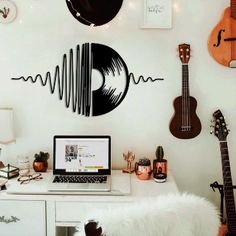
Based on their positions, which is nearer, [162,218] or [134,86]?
[162,218]

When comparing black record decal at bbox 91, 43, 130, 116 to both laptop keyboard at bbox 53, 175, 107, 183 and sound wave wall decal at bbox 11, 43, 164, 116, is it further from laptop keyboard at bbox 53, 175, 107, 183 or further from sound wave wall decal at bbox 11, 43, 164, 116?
laptop keyboard at bbox 53, 175, 107, 183

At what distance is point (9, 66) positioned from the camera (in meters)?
2.43

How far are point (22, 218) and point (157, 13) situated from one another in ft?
4.87

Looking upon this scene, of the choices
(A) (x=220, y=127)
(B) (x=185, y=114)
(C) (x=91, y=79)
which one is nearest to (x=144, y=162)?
(B) (x=185, y=114)

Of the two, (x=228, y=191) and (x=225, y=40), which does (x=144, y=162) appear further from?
(x=225, y=40)

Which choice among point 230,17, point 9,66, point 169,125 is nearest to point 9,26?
point 9,66

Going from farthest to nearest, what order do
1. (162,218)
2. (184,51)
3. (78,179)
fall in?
(184,51) < (78,179) < (162,218)

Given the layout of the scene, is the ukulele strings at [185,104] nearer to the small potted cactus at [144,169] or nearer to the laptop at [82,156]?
the small potted cactus at [144,169]

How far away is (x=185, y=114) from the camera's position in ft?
7.86

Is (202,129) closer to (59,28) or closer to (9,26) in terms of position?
(59,28)

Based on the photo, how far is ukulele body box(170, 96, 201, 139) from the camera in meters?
2.39

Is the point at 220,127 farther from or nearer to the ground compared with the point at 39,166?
farther from the ground

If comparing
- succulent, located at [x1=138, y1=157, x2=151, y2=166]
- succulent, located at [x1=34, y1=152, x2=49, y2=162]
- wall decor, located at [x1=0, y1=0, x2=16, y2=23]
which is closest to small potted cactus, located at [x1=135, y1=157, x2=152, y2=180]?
succulent, located at [x1=138, y1=157, x2=151, y2=166]

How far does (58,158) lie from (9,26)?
921mm
